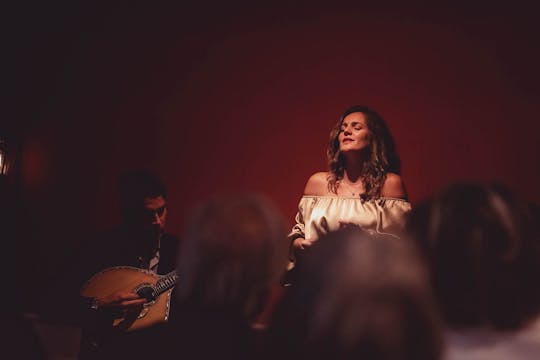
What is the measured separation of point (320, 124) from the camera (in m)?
2.98

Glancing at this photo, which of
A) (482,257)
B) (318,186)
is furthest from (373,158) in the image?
(482,257)

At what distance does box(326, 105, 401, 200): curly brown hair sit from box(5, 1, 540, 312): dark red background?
24 centimetres

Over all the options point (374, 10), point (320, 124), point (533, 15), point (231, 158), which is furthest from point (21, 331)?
point (533, 15)

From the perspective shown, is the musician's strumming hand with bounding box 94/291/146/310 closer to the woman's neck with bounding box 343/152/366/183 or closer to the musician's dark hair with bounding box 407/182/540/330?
the woman's neck with bounding box 343/152/366/183

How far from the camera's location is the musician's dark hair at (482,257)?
35.4 inches

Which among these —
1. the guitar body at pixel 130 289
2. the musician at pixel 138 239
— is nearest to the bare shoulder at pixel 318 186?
the musician at pixel 138 239

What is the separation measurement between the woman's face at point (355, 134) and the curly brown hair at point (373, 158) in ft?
0.10

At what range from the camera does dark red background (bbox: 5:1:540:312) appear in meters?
2.69

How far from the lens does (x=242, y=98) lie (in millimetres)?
3156

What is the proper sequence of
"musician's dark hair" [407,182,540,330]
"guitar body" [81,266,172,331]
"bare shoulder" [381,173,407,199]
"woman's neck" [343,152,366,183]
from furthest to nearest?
"woman's neck" [343,152,366,183] → "bare shoulder" [381,173,407,199] → "guitar body" [81,266,172,331] → "musician's dark hair" [407,182,540,330]

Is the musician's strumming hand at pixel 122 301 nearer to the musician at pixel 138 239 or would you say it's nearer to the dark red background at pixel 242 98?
the musician at pixel 138 239

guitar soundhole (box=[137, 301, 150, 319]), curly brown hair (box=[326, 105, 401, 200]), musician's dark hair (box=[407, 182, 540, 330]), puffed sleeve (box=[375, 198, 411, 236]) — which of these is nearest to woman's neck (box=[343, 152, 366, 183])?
curly brown hair (box=[326, 105, 401, 200])

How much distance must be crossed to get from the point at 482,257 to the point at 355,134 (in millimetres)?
1666

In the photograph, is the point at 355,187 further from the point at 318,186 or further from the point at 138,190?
the point at 138,190
